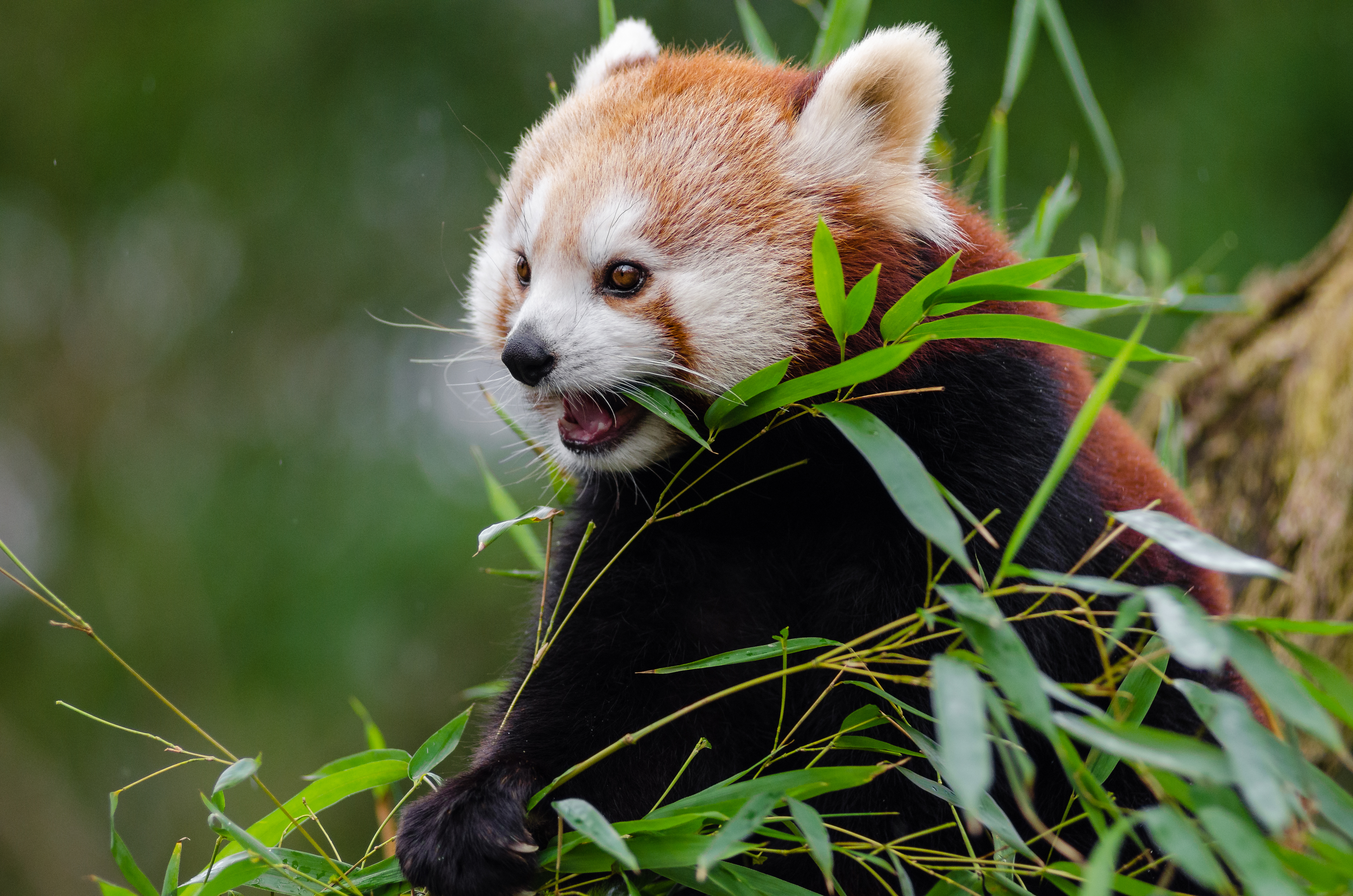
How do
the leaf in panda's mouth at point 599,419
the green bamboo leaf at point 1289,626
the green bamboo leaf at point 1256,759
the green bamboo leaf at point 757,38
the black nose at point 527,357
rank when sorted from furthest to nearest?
the green bamboo leaf at point 757,38 → the leaf in panda's mouth at point 599,419 → the black nose at point 527,357 → the green bamboo leaf at point 1289,626 → the green bamboo leaf at point 1256,759

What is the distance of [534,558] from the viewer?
8.09 feet

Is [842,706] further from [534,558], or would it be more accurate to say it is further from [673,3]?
[673,3]

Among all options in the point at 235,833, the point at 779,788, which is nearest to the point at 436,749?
the point at 235,833

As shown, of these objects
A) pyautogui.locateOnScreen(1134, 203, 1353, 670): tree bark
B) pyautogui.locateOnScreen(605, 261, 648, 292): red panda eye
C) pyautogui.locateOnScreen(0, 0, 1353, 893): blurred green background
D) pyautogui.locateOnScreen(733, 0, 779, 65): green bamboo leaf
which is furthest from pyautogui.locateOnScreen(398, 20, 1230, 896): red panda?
pyautogui.locateOnScreen(0, 0, 1353, 893): blurred green background

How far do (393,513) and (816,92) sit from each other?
3338 millimetres

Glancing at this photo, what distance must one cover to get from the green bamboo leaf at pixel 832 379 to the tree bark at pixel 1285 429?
1661 mm

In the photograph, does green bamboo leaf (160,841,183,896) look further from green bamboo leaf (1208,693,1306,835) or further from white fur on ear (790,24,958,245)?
white fur on ear (790,24,958,245)

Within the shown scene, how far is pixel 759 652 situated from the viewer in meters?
1.45

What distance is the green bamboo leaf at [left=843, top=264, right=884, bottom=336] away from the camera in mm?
1407

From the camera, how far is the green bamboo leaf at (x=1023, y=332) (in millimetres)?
1352

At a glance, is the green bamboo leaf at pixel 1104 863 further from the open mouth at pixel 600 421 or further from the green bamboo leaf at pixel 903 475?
the open mouth at pixel 600 421

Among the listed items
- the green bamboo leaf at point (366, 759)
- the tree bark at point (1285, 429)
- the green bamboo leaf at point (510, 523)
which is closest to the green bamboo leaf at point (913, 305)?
the green bamboo leaf at point (510, 523)

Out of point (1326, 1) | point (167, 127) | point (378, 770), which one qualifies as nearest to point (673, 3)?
point (167, 127)

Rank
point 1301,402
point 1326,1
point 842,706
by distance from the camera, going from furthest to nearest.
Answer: point 1326,1
point 1301,402
point 842,706
